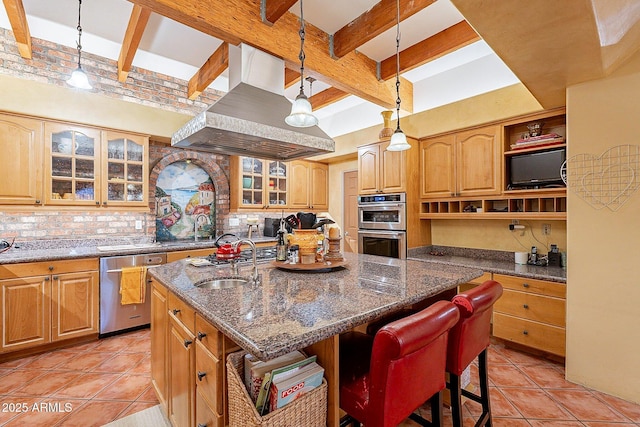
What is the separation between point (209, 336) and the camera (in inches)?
49.2

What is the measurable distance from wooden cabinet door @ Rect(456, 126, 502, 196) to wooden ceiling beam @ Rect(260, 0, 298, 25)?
2393 mm

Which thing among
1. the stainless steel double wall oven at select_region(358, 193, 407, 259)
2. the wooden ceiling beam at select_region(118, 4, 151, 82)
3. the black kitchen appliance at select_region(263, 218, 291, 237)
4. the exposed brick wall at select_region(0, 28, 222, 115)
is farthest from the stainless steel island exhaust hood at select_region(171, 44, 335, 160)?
the black kitchen appliance at select_region(263, 218, 291, 237)

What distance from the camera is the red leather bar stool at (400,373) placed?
100 cm

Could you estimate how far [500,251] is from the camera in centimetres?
342

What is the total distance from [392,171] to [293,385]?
10.7ft

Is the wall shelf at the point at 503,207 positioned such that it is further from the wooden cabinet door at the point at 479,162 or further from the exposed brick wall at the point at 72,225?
the exposed brick wall at the point at 72,225

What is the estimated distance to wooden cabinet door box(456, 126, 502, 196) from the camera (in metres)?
3.19

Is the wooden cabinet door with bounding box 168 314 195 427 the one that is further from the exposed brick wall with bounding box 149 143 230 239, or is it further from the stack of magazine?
the exposed brick wall with bounding box 149 143 230 239

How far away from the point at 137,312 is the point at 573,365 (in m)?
4.17

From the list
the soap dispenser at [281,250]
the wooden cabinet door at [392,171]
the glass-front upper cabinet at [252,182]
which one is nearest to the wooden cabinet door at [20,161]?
the glass-front upper cabinet at [252,182]

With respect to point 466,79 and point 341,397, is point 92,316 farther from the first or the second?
point 466,79

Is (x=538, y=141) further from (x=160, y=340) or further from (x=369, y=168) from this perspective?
(x=160, y=340)

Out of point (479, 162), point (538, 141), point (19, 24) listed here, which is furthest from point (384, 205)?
point (19, 24)

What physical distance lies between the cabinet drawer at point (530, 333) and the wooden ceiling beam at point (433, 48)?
265 cm
